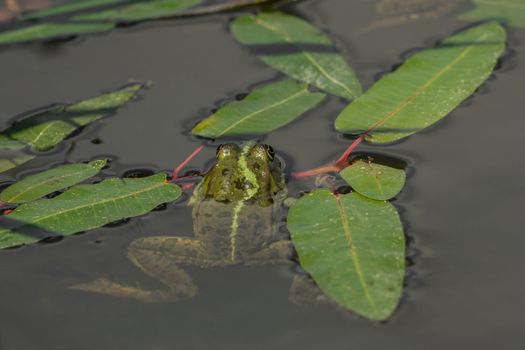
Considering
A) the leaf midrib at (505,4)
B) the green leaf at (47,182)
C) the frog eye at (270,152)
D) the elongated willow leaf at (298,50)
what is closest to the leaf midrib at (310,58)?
the elongated willow leaf at (298,50)

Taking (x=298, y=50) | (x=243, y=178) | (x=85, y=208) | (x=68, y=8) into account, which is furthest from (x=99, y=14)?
(x=85, y=208)

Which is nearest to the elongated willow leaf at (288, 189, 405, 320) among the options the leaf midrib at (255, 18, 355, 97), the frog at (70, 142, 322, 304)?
the frog at (70, 142, 322, 304)

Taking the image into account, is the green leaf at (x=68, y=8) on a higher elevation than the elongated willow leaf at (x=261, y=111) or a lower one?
higher

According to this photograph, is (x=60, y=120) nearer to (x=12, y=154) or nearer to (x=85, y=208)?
(x=12, y=154)

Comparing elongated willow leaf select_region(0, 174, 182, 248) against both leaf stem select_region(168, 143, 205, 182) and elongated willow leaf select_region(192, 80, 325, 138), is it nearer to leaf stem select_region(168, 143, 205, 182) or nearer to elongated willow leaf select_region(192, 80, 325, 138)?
leaf stem select_region(168, 143, 205, 182)

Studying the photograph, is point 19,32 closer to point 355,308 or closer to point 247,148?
point 247,148

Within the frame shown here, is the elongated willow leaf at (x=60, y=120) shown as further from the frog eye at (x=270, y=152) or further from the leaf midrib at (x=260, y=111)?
the frog eye at (x=270, y=152)

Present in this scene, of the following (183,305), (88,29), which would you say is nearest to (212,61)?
(88,29)
